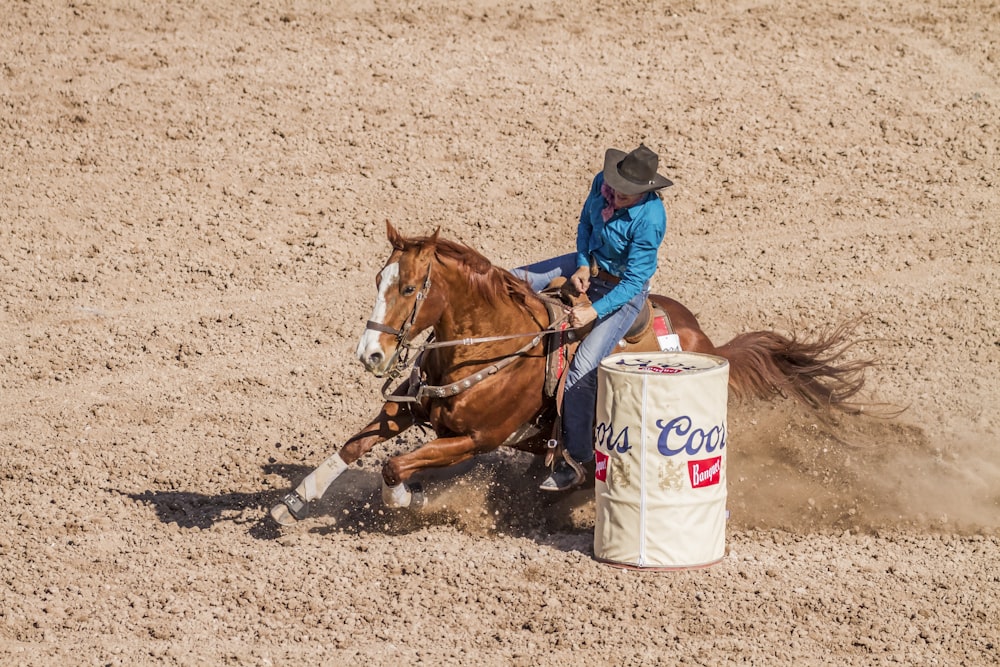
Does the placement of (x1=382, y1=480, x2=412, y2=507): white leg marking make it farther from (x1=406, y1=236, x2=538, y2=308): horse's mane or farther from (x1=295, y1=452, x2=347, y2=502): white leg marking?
(x1=406, y1=236, x2=538, y2=308): horse's mane

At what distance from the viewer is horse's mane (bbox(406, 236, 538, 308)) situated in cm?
687

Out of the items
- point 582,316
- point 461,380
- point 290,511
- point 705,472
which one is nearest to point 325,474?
point 290,511

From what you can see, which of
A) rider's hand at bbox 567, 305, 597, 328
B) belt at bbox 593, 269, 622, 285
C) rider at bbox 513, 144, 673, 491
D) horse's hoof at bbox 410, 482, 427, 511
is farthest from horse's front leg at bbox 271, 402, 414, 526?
belt at bbox 593, 269, 622, 285

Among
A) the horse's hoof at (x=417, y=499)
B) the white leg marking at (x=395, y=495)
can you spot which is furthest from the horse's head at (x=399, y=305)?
the horse's hoof at (x=417, y=499)

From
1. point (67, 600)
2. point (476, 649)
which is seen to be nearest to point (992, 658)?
point (476, 649)

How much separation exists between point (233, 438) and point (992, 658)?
566 cm

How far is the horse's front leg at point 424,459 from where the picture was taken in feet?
24.0

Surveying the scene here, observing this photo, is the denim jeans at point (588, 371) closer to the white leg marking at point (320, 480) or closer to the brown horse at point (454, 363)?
the brown horse at point (454, 363)

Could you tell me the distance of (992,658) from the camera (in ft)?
19.7

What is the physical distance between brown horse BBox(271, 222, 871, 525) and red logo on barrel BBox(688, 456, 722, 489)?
106 centimetres

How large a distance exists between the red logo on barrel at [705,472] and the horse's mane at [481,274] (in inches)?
56.0

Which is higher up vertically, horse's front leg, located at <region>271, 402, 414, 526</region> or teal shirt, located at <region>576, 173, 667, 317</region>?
teal shirt, located at <region>576, 173, 667, 317</region>

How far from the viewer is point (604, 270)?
7.55m

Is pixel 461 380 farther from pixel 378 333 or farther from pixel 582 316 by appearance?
pixel 378 333
